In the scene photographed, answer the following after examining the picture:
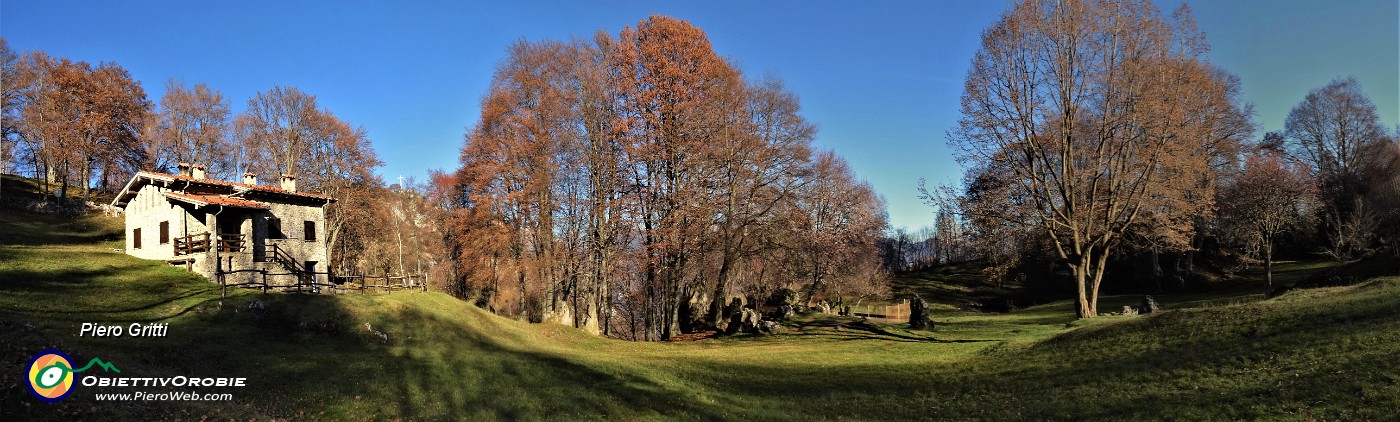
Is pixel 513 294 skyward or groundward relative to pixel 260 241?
groundward

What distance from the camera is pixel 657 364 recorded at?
912 inches

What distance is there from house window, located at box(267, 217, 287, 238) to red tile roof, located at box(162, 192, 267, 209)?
1361mm

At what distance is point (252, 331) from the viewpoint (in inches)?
744

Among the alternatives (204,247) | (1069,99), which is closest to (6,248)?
(204,247)

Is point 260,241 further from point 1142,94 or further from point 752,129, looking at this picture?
point 1142,94

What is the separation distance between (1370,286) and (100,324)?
116ft

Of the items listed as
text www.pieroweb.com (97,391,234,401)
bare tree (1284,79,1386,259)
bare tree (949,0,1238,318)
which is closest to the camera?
text www.pieroweb.com (97,391,234,401)

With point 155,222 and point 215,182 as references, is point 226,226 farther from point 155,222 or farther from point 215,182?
point 155,222

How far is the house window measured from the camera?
104 ft

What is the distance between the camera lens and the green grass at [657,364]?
11.5 m

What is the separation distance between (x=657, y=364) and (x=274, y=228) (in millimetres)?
23270

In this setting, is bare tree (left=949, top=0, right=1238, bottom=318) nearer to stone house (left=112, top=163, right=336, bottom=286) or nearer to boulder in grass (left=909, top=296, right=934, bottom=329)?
boulder in grass (left=909, top=296, right=934, bottom=329)

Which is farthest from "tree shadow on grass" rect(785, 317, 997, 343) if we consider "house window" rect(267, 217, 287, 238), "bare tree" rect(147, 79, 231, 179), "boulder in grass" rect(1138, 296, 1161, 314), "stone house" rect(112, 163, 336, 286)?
"bare tree" rect(147, 79, 231, 179)

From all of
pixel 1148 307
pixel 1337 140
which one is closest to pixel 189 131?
pixel 1148 307
